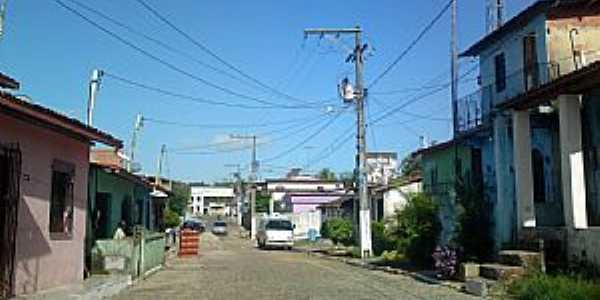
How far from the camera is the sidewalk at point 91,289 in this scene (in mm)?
15481

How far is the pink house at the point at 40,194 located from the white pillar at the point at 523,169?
11531 millimetres

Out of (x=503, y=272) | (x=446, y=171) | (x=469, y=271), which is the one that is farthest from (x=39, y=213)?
(x=446, y=171)

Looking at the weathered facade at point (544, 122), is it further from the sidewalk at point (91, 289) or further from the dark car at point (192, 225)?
the dark car at point (192, 225)

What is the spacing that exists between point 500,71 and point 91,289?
17.0 metres

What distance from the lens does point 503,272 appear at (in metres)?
19.6

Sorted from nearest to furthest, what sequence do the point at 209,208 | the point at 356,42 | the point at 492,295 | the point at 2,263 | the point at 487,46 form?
1. the point at 2,263
2. the point at 492,295
3. the point at 487,46
4. the point at 356,42
5. the point at 209,208

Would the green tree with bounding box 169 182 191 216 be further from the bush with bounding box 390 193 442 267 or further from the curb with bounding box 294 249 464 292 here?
the bush with bounding box 390 193 442 267

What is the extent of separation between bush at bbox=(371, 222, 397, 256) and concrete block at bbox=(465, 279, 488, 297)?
718 inches

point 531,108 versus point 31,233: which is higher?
point 531,108

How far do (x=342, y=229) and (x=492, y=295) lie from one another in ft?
116

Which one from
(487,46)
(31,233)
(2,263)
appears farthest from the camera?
(487,46)

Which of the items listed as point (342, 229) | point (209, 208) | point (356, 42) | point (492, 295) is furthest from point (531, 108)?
point (209, 208)

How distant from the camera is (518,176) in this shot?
22422 millimetres

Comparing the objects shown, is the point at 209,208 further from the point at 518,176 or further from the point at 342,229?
the point at 518,176
